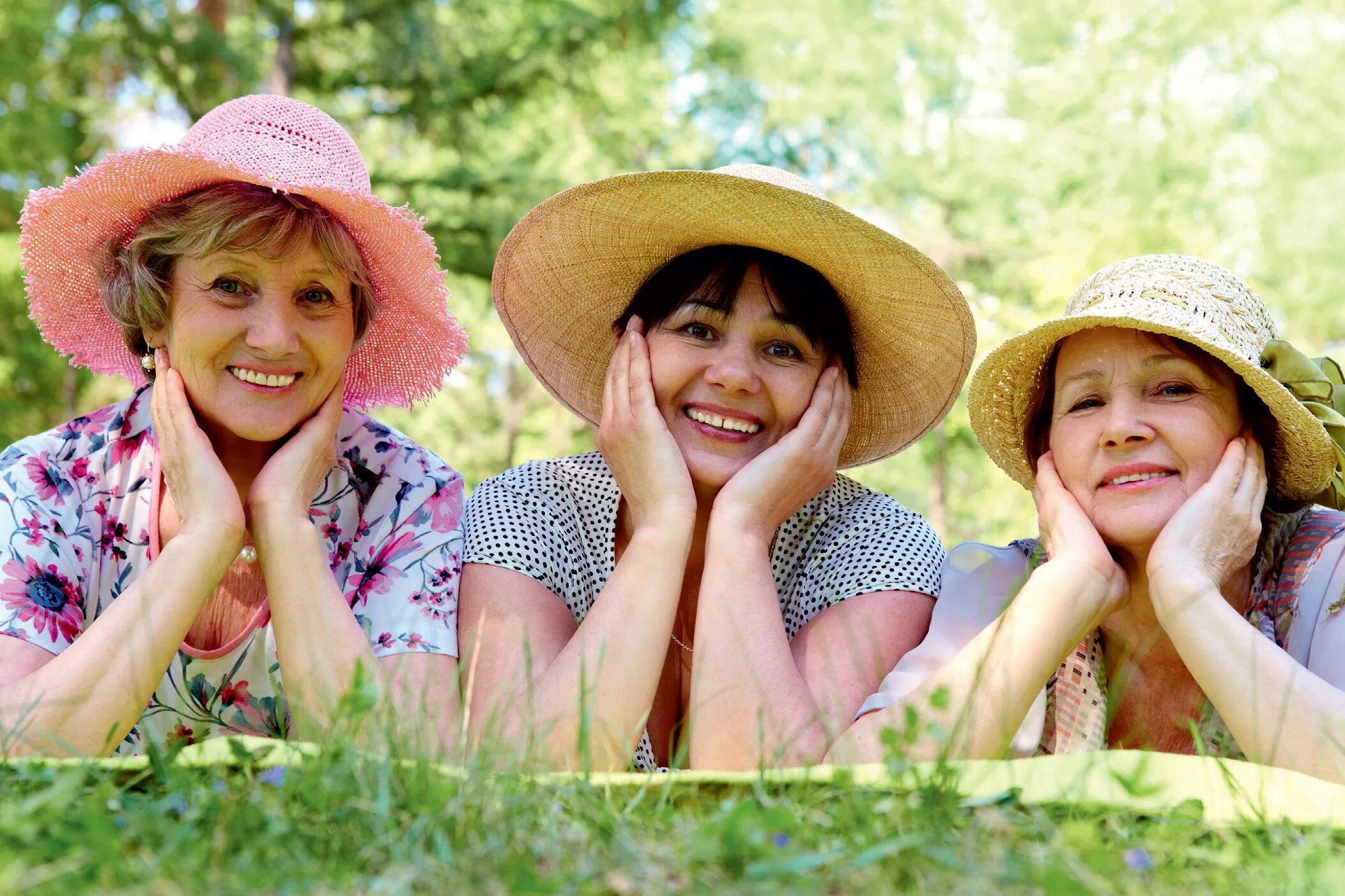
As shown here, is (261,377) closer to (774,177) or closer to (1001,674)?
(774,177)

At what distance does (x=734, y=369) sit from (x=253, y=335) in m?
1.31

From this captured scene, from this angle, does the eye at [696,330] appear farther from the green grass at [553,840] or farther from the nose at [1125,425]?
the green grass at [553,840]

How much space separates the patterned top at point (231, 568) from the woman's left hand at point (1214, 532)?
181 centimetres

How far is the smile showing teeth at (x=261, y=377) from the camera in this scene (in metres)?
3.26

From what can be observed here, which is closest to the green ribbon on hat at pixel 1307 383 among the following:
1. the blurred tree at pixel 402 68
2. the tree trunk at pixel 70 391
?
the blurred tree at pixel 402 68

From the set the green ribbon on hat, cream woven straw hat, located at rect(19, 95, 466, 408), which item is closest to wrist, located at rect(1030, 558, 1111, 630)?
the green ribbon on hat

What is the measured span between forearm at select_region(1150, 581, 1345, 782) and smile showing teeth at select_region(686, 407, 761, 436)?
1.24 m

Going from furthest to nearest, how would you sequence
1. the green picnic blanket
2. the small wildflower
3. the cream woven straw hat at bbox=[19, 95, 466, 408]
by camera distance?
1. the cream woven straw hat at bbox=[19, 95, 466, 408]
2. the green picnic blanket
3. the small wildflower

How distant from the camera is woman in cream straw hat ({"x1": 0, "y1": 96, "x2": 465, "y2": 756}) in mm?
3020

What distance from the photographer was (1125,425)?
3082 millimetres

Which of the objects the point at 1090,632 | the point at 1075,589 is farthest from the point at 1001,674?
the point at 1090,632

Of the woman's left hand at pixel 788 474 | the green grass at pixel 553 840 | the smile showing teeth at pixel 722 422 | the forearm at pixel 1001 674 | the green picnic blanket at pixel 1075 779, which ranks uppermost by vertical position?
the smile showing teeth at pixel 722 422

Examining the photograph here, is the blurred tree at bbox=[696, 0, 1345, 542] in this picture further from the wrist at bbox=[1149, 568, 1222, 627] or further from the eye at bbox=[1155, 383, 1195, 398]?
the wrist at bbox=[1149, 568, 1222, 627]

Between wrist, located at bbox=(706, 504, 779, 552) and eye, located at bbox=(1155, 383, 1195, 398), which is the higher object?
eye, located at bbox=(1155, 383, 1195, 398)
